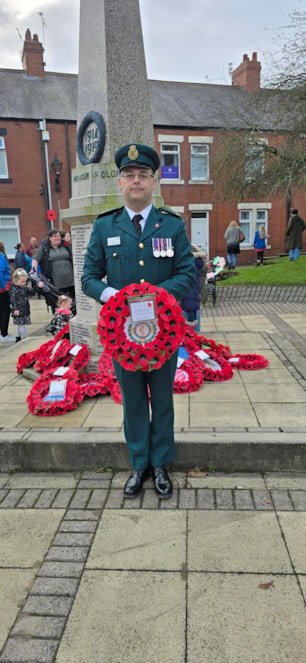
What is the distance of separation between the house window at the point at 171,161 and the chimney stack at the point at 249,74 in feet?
20.0

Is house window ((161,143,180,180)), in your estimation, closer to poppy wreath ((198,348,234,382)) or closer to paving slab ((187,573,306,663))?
poppy wreath ((198,348,234,382))

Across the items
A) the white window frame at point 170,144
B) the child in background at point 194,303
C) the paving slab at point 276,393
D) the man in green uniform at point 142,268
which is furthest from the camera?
the white window frame at point 170,144

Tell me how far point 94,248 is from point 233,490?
191 centimetres

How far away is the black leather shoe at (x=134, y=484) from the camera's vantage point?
10.3ft

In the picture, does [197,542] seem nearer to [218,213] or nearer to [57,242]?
[57,242]

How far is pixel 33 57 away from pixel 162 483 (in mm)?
24070

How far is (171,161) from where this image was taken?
2206 cm

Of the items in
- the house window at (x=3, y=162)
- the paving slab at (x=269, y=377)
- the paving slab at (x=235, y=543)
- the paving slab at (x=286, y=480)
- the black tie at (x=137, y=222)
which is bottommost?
the paving slab at (x=286, y=480)

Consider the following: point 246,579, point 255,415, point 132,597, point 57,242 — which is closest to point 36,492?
point 132,597

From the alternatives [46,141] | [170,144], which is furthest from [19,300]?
[170,144]

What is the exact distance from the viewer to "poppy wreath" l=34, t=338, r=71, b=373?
495 cm

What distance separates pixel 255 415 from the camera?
4039 mm

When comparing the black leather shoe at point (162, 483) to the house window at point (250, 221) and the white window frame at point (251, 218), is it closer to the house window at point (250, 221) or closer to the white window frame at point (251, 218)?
the white window frame at point (251, 218)

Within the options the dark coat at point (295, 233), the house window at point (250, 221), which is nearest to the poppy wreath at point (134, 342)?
the dark coat at point (295, 233)
